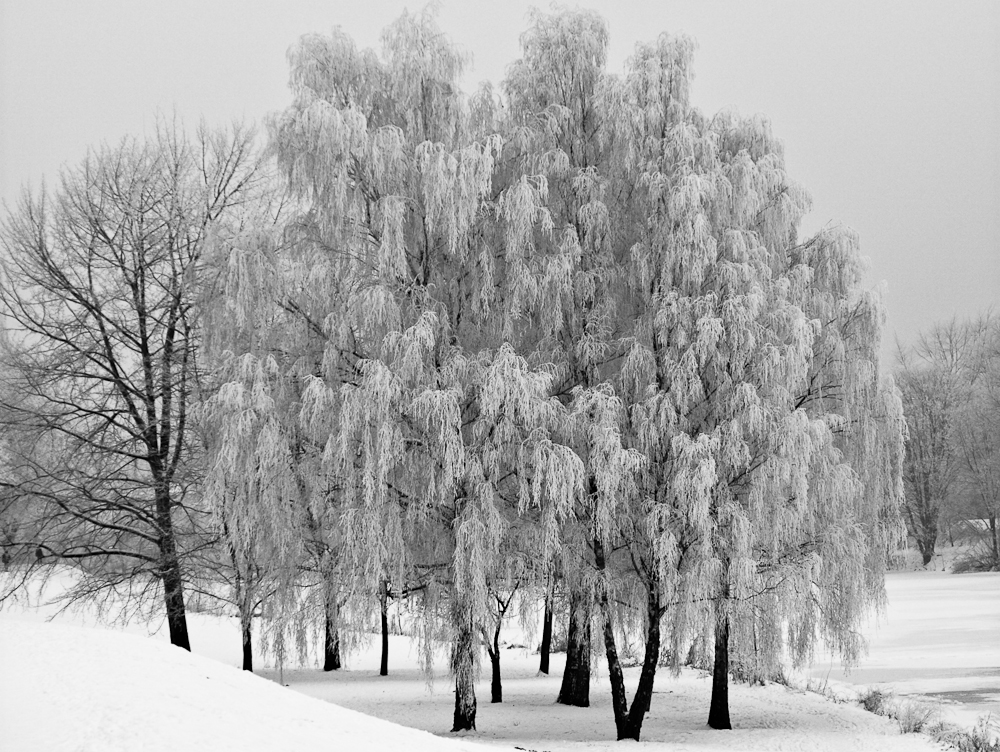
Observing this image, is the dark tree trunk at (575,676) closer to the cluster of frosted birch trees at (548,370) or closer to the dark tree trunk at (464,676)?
the cluster of frosted birch trees at (548,370)

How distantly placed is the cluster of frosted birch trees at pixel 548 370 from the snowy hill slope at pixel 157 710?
3337 mm

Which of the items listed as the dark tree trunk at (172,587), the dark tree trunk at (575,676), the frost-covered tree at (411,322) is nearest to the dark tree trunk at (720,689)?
the dark tree trunk at (575,676)

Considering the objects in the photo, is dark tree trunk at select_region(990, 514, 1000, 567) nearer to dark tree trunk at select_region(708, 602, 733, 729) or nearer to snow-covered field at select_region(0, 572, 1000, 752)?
snow-covered field at select_region(0, 572, 1000, 752)

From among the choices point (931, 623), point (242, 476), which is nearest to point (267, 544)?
point (242, 476)

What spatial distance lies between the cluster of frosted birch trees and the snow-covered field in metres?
1.30

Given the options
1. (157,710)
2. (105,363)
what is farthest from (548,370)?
(105,363)

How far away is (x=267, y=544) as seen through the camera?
14266 millimetres

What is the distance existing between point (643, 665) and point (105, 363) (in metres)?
12.5

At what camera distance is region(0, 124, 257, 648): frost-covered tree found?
18562 mm

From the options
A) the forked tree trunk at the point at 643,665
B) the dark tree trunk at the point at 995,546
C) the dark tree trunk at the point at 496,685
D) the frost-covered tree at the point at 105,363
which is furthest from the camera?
the dark tree trunk at the point at 995,546

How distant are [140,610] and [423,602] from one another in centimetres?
784

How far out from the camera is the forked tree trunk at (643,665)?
1430 cm

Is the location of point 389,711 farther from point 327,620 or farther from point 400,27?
point 400,27

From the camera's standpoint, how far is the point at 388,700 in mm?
18578
